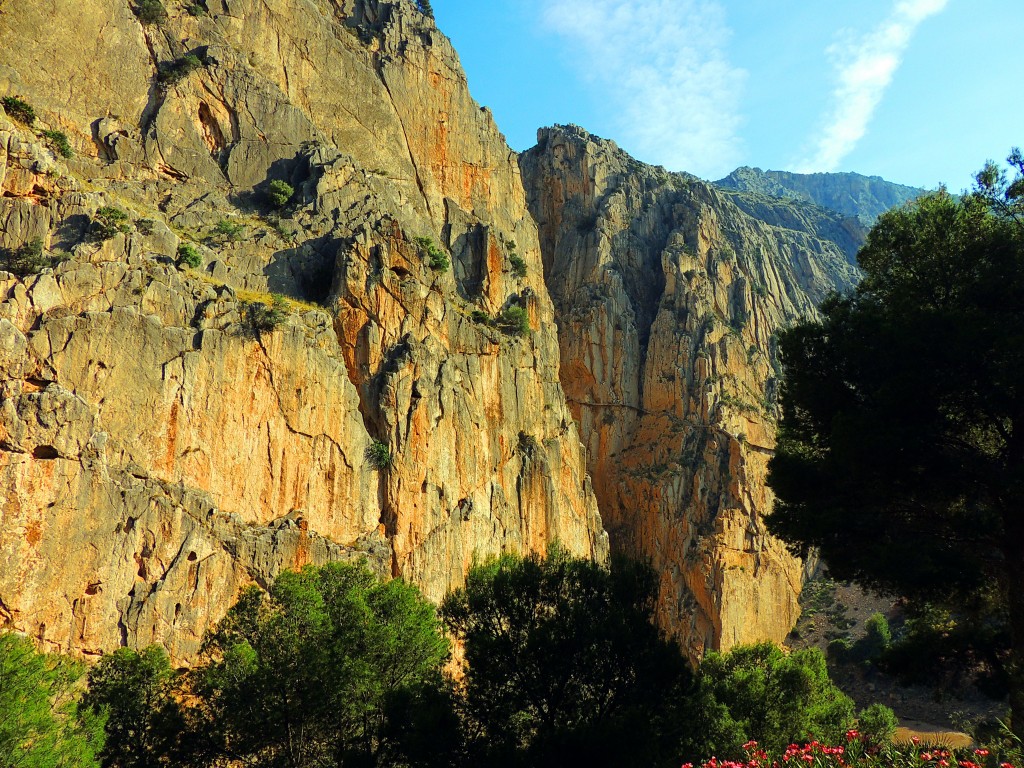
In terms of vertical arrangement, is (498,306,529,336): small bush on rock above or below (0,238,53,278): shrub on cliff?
above

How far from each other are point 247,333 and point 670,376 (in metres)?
50.7

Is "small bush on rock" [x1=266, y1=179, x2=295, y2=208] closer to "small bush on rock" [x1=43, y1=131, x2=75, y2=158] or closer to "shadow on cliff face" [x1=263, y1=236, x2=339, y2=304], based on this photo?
"shadow on cliff face" [x1=263, y1=236, x2=339, y2=304]

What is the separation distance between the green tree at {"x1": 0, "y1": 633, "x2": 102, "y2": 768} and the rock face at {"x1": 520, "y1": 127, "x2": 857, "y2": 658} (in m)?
52.7

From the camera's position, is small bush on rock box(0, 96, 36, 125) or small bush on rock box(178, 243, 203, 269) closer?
small bush on rock box(0, 96, 36, 125)

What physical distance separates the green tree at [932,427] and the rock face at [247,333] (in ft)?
87.8

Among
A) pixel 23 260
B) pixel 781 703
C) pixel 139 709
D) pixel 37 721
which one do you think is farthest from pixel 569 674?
pixel 23 260

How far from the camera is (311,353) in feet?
133

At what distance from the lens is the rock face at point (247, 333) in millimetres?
30875

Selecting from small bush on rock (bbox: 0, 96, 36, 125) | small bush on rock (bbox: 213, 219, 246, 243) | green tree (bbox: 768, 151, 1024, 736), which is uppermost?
small bush on rock (bbox: 0, 96, 36, 125)

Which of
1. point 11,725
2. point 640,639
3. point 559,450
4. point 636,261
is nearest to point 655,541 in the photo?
point 559,450

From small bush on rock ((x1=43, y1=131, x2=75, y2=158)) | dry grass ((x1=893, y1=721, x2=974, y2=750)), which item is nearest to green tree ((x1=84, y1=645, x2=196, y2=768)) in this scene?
→ small bush on rock ((x1=43, y1=131, x2=75, y2=158))

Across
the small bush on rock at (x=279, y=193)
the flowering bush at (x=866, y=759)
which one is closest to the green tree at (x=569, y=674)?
the flowering bush at (x=866, y=759)

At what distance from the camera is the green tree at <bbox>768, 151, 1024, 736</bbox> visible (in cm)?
1756

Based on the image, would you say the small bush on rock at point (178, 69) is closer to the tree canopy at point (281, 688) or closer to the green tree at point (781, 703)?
the tree canopy at point (281, 688)
